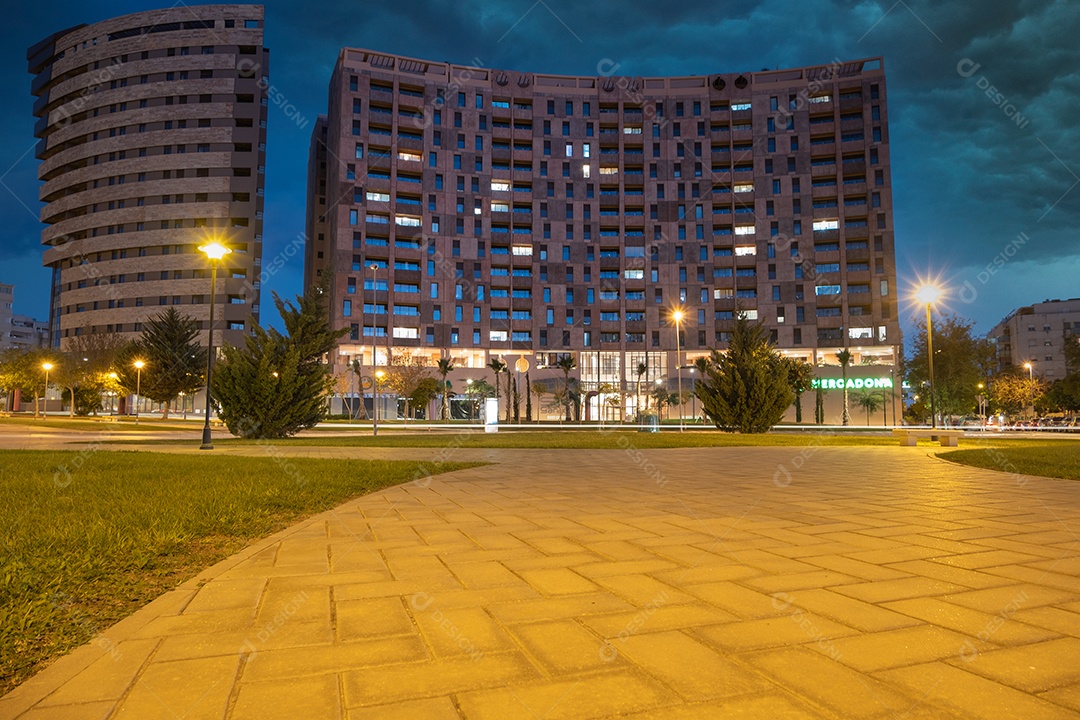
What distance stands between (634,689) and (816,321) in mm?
75341

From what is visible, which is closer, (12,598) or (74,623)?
(74,623)

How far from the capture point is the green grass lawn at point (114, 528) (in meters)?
3.24

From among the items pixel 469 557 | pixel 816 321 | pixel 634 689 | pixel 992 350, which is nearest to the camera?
pixel 634 689

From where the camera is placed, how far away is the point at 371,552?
4973mm

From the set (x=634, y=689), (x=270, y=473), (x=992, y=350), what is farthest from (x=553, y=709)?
(x=992, y=350)

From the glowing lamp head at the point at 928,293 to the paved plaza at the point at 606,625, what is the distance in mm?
21272

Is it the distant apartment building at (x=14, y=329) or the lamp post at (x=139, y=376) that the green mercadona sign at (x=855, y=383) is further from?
the distant apartment building at (x=14, y=329)

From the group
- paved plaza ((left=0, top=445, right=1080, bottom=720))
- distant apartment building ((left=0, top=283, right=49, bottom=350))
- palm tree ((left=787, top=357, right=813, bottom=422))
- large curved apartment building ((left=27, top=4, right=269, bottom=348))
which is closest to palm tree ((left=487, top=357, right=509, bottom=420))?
palm tree ((left=787, top=357, right=813, bottom=422))

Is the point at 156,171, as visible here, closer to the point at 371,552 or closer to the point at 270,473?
the point at 270,473

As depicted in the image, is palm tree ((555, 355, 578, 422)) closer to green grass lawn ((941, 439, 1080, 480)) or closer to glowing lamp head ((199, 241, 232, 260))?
glowing lamp head ((199, 241, 232, 260))

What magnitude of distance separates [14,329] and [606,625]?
7907 inches

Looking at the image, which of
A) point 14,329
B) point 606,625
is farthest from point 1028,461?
point 14,329

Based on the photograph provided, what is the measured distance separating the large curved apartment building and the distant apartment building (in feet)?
131

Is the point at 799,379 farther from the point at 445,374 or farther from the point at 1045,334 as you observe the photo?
the point at 1045,334
